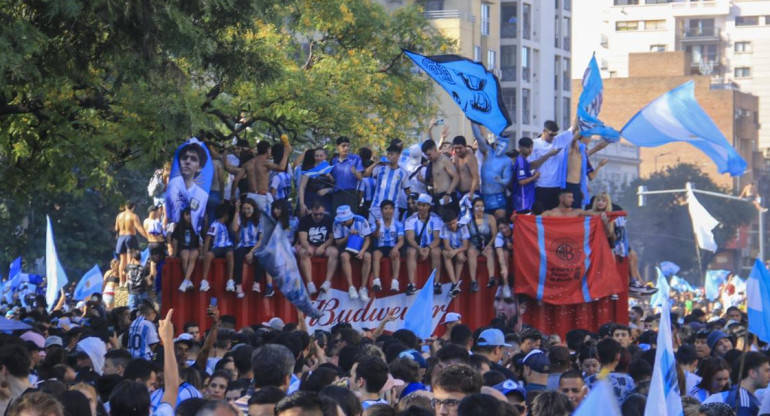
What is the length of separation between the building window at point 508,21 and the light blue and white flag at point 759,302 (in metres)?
65.5

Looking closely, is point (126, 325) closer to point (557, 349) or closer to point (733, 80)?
point (557, 349)

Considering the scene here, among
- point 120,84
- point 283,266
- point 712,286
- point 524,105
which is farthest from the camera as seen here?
point 524,105

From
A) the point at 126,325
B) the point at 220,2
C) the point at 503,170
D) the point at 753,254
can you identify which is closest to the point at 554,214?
the point at 503,170

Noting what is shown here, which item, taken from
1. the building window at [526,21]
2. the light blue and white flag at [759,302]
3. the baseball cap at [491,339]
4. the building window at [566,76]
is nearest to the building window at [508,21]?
the building window at [526,21]

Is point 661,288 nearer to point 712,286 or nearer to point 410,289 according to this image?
point 410,289

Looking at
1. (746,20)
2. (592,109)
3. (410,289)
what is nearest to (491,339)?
(410,289)

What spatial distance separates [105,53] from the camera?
15.4m

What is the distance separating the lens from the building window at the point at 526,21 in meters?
78.4

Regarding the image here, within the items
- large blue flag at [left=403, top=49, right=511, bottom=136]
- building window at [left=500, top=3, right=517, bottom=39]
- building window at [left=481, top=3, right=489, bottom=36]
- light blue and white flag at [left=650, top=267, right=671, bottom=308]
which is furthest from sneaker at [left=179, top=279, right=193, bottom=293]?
building window at [left=500, top=3, right=517, bottom=39]

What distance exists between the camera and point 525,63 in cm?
7988

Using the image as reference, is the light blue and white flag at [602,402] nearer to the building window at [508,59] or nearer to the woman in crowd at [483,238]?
the woman in crowd at [483,238]

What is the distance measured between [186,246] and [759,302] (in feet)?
29.9

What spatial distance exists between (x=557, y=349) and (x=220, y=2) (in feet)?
17.8

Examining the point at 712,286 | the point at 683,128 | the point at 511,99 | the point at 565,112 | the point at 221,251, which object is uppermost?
the point at 511,99
